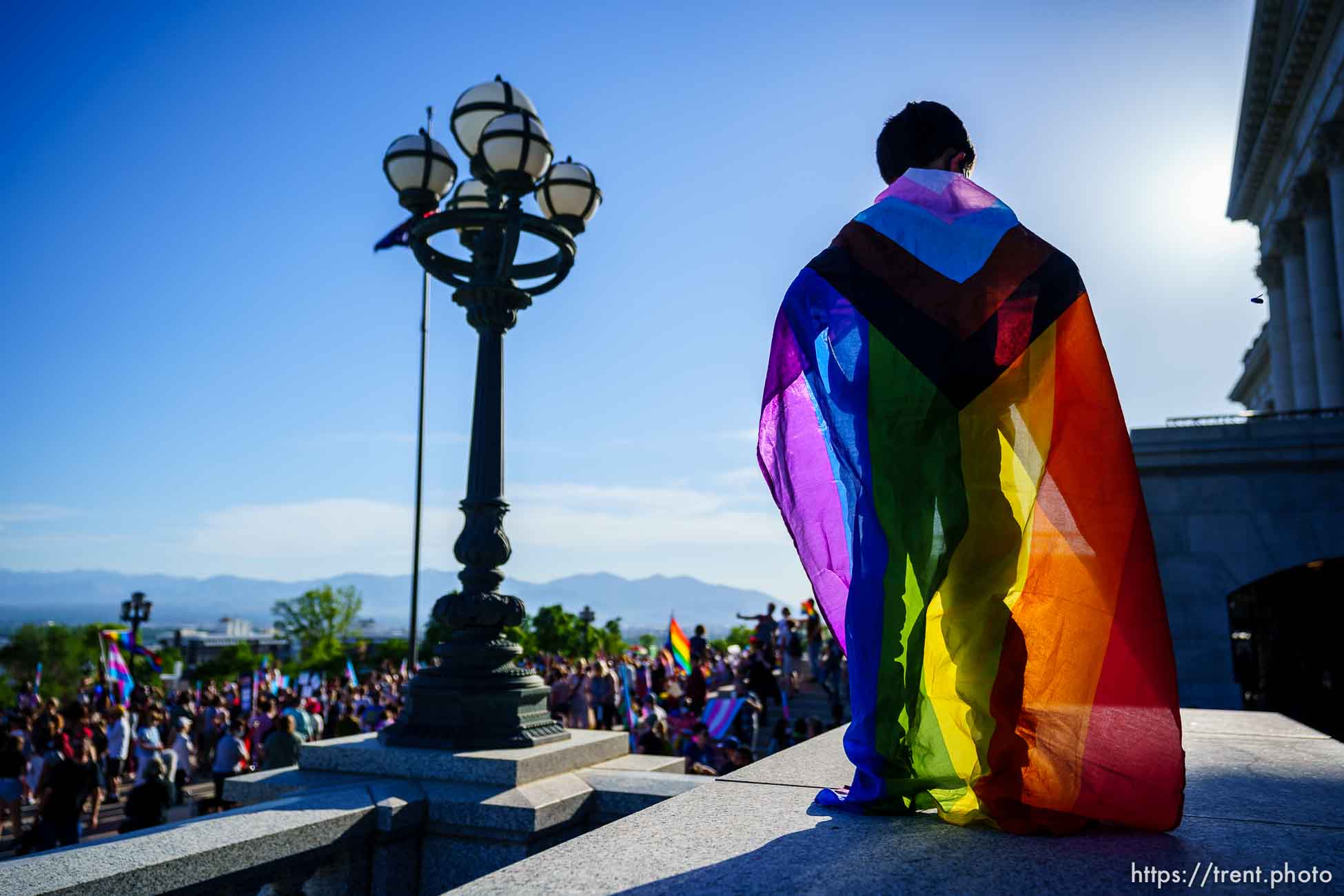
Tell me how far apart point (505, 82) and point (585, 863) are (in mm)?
6629

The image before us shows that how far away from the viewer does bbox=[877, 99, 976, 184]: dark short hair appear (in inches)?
131

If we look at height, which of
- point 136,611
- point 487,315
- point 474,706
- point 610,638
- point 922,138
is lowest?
point 610,638

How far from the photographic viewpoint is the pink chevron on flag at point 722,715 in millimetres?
11383

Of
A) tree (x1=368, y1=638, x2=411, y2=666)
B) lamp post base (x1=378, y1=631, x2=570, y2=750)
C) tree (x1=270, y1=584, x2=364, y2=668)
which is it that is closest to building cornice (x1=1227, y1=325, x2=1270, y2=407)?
lamp post base (x1=378, y1=631, x2=570, y2=750)

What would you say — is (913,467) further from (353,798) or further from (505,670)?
(505,670)

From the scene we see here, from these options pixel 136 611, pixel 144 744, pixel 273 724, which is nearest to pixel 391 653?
pixel 136 611

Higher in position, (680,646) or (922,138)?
(922,138)

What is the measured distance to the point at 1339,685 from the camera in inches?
698

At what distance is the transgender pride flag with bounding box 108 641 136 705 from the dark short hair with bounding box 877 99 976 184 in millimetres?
23126

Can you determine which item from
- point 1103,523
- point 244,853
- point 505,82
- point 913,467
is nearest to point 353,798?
point 244,853

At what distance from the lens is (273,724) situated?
11797 mm

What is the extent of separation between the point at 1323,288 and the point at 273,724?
3085 centimetres

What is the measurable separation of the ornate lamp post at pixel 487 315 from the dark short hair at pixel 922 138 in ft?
13.3

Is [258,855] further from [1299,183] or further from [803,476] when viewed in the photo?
[1299,183]
